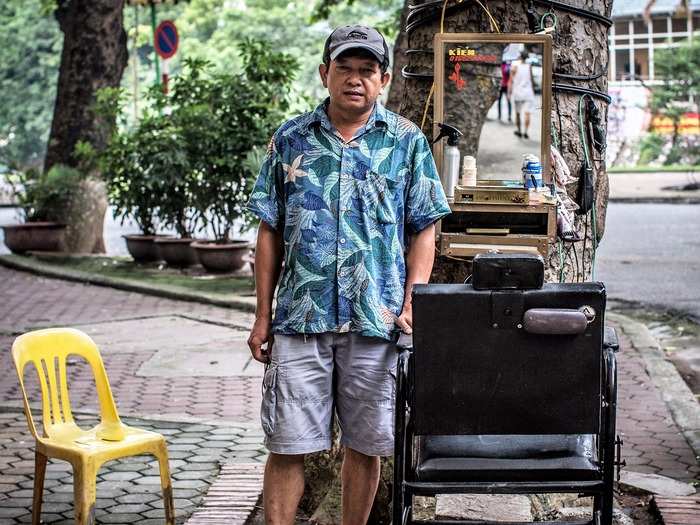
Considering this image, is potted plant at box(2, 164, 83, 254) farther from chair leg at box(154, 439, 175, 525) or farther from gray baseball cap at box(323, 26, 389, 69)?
gray baseball cap at box(323, 26, 389, 69)

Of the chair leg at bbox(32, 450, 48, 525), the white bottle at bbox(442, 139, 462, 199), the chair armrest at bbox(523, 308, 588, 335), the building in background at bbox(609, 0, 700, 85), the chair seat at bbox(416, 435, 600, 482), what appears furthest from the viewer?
the building in background at bbox(609, 0, 700, 85)

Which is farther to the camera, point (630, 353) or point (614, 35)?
point (614, 35)

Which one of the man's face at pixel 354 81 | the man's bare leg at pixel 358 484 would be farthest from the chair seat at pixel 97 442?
the man's face at pixel 354 81

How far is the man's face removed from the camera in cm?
387

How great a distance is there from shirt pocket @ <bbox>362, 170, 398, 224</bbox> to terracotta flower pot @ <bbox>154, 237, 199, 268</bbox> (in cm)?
1080

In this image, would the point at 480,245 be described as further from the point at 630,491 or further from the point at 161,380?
the point at 161,380

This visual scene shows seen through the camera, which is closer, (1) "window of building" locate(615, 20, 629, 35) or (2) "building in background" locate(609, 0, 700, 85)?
(2) "building in background" locate(609, 0, 700, 85)

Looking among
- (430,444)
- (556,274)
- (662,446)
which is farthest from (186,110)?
(430,444)

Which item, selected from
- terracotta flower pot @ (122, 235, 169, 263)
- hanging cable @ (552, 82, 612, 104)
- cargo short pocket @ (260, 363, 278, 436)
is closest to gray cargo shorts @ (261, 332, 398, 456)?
cargo short pocket @ (260, 363, 278, 436)

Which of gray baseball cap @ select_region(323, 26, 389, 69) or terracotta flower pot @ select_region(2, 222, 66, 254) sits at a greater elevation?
gray baseball cap @ select_region(323, 26, 389, 69)

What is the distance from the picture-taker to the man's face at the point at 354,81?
3865 mm

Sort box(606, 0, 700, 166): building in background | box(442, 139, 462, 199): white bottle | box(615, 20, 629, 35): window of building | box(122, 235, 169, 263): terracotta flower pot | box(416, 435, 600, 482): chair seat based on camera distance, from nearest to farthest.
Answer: box(416, 435, 600, 482): chair seat < box(442, 139, 462, 199): white bottle < box(122, 235, 169, 263): terracotta flower pot < box(606, 0, 700, 166): building in background < box(615, 20, 629, 35): window of building

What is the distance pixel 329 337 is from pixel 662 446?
3124 mm

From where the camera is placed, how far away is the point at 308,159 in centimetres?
393
